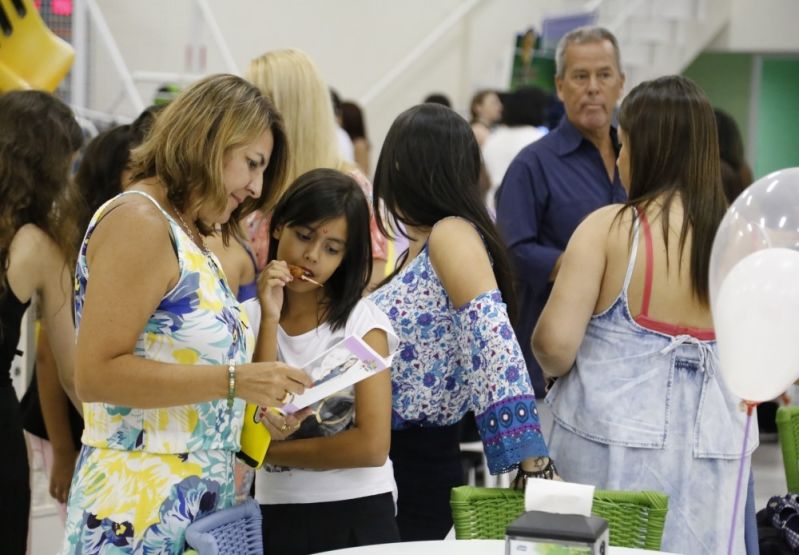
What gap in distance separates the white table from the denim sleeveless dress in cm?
40

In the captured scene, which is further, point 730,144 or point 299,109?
point 730,144

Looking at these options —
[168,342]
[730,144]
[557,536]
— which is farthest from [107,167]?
[730,144]

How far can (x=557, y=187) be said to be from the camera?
367cm

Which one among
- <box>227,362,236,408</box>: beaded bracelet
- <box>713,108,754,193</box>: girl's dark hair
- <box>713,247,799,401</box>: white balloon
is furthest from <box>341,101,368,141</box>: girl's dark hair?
<box>713,247,799,401</box>: white balloon

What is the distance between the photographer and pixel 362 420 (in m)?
2.46

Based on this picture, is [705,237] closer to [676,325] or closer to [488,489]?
[676,325]

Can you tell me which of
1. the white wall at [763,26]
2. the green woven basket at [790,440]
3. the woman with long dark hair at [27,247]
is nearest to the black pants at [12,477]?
the woman with long dark hair at [27,247]

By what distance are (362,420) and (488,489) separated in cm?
30

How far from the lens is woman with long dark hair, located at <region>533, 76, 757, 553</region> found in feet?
8.45

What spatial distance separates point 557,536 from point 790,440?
1664mm

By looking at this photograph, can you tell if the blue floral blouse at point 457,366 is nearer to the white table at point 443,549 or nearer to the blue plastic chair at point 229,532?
the white table at point 443,549

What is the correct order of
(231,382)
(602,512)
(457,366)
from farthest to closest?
1. (457,366)
2. (602,512)
3. (231,382)

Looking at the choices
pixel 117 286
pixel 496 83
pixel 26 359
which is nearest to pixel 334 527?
pixel 117 286

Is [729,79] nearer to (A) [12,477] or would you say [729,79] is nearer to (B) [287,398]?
(A) [12,477]
